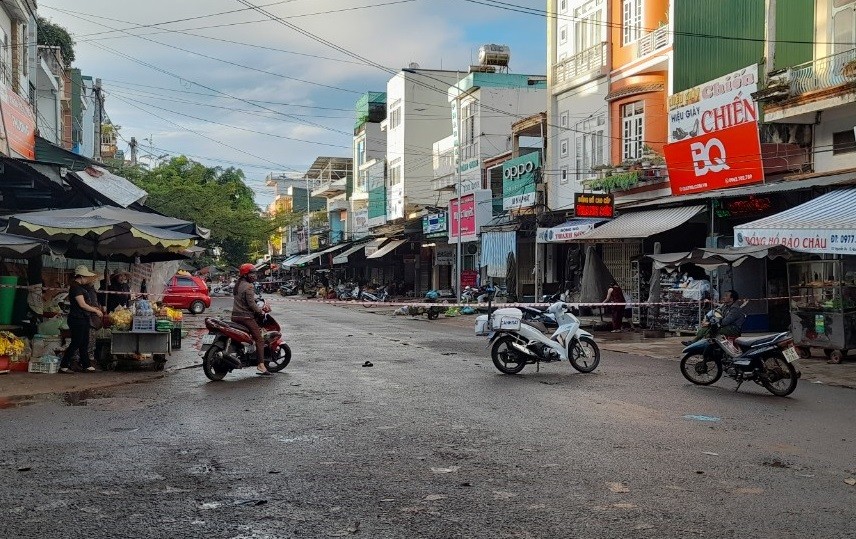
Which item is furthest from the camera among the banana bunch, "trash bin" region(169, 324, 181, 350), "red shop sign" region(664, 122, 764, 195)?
"red shop sign" region(664, 122, 764, 195)

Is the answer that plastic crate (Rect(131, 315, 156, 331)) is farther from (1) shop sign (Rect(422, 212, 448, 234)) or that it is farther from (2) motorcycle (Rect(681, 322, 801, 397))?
(1) shop sign (Rect(422, 212, 448, 234))

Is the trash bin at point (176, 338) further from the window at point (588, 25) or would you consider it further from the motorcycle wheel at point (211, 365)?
the window at point (588, 25)

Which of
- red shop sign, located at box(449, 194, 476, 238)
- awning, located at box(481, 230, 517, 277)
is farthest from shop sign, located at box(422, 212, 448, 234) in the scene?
awning, located at box(481, 230, 517, 277)

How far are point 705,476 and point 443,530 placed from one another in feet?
8.21

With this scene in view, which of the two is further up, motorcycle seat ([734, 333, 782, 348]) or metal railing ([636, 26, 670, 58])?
metal railing ([636, 26, 670, 58])

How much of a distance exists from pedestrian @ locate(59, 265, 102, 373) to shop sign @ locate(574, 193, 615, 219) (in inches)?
614

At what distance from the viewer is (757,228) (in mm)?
17203

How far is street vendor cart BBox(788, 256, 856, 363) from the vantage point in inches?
597

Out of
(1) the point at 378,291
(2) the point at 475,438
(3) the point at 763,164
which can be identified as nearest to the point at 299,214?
(1) the point at 378,291

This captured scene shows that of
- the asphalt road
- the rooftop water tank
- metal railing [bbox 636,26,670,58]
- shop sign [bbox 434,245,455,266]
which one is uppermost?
the rooftop water tank

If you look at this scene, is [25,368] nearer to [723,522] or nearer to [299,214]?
[723,522]

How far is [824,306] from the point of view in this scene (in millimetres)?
15562

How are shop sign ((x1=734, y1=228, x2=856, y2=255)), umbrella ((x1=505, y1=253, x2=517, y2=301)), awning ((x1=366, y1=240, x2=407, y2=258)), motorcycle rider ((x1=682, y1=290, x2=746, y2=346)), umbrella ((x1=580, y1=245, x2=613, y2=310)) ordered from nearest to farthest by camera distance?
motorcycle rider ((x1=682, y1=290, x2=746, y2=346))
shop sign ((x1=734, y1=228, x2=856, y2=255))
umbrella ((x1=580, y1=245, x2=613, y2=310))
umbrella ((x1=505, y1=253, x2=517, y2=301))
awning ((x1=366, y1=240, x2=407, y2=258))

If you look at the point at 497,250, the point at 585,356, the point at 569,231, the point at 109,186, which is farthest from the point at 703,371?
the point at 497,250
